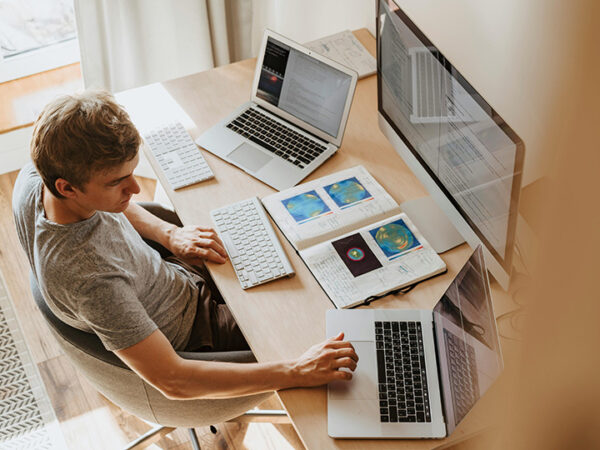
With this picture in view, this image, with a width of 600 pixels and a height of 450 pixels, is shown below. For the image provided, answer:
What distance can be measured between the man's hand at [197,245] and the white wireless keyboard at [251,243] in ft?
0.09

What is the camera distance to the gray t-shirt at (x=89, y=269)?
3.82ft

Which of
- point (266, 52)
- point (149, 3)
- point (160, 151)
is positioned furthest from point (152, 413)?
point (149, 3)

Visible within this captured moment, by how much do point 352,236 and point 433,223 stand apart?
0.66 feet

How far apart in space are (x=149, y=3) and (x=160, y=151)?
93 cm

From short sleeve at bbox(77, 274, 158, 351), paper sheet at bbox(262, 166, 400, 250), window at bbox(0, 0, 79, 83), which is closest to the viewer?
short sleeve at bbox(77, 274, 158, 351)

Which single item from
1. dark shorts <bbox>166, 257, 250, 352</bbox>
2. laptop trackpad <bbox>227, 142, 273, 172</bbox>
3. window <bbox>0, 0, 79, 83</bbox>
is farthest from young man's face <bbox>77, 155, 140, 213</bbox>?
window <bbox>0, 0, 79, 83</bbox>

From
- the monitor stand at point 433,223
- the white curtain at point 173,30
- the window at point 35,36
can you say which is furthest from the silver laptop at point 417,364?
the window at point 35,36

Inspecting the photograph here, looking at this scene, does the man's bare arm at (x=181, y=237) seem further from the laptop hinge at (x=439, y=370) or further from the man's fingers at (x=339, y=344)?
the laptop hinge at (x=439, y=370)

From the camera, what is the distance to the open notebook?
1432 millimetres

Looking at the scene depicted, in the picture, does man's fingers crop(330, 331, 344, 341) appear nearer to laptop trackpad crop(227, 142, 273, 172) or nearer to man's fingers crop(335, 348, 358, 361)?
man's fingers crop(335, 348, 358, 361)

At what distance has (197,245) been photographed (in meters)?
1.50

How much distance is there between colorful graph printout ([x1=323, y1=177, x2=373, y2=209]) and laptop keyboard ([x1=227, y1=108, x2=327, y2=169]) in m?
0.12

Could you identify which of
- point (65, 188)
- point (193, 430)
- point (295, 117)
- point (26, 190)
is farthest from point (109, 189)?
point (193, 430)

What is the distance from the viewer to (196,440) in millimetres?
1817
